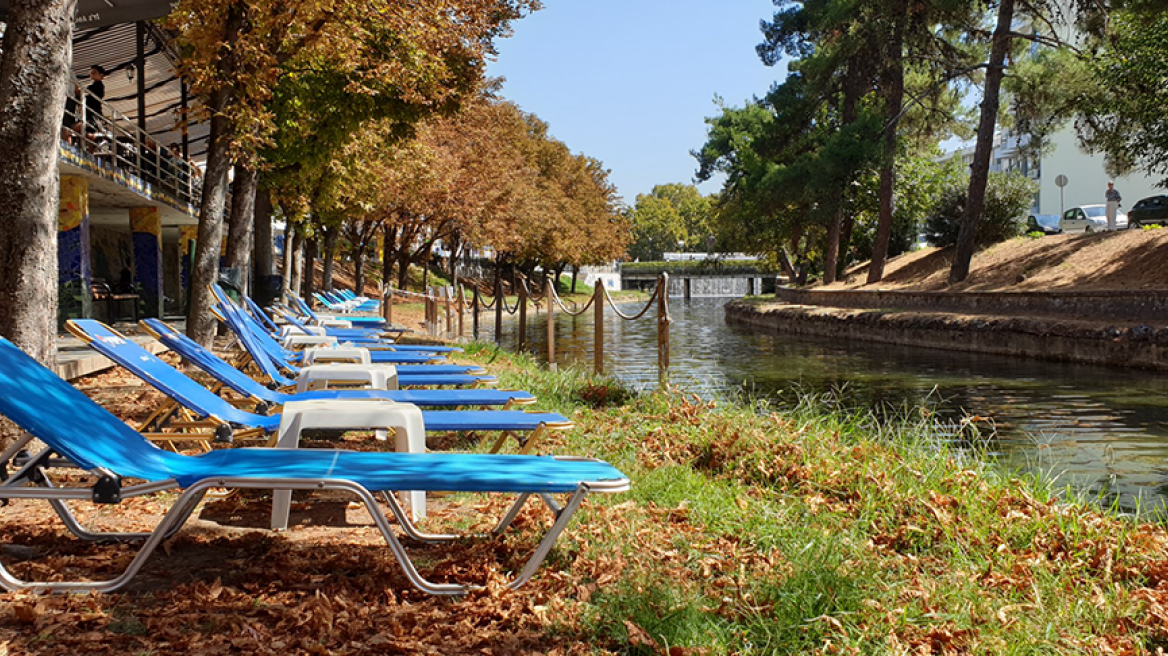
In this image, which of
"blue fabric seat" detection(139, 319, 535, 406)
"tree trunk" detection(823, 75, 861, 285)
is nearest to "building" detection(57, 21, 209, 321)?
"blue fabric seat" detection(139, 319, 535, 406)

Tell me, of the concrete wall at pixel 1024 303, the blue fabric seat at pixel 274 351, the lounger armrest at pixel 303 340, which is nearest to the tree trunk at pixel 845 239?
the concrete wall at pixel 1024 303

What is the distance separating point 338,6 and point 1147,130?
1764 cm

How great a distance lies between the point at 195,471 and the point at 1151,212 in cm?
3505

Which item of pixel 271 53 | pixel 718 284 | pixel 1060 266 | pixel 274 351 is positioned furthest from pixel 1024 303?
pixel 718 284

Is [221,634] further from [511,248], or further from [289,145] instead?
[511,248]

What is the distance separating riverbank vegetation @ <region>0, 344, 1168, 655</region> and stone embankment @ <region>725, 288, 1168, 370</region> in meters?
12.9

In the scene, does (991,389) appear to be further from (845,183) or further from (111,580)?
(845,183)

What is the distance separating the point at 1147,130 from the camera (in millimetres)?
20984

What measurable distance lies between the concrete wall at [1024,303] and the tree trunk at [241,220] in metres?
15.7

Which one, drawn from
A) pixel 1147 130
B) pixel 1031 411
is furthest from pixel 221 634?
pixel 1147 130

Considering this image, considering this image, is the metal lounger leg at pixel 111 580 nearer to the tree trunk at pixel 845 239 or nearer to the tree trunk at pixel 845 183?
the tree trunk at pixel 845 183

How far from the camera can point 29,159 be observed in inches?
214

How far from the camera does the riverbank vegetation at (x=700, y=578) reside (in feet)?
10.4

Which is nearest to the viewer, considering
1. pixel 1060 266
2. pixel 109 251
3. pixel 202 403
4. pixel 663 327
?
pixel 202 403
